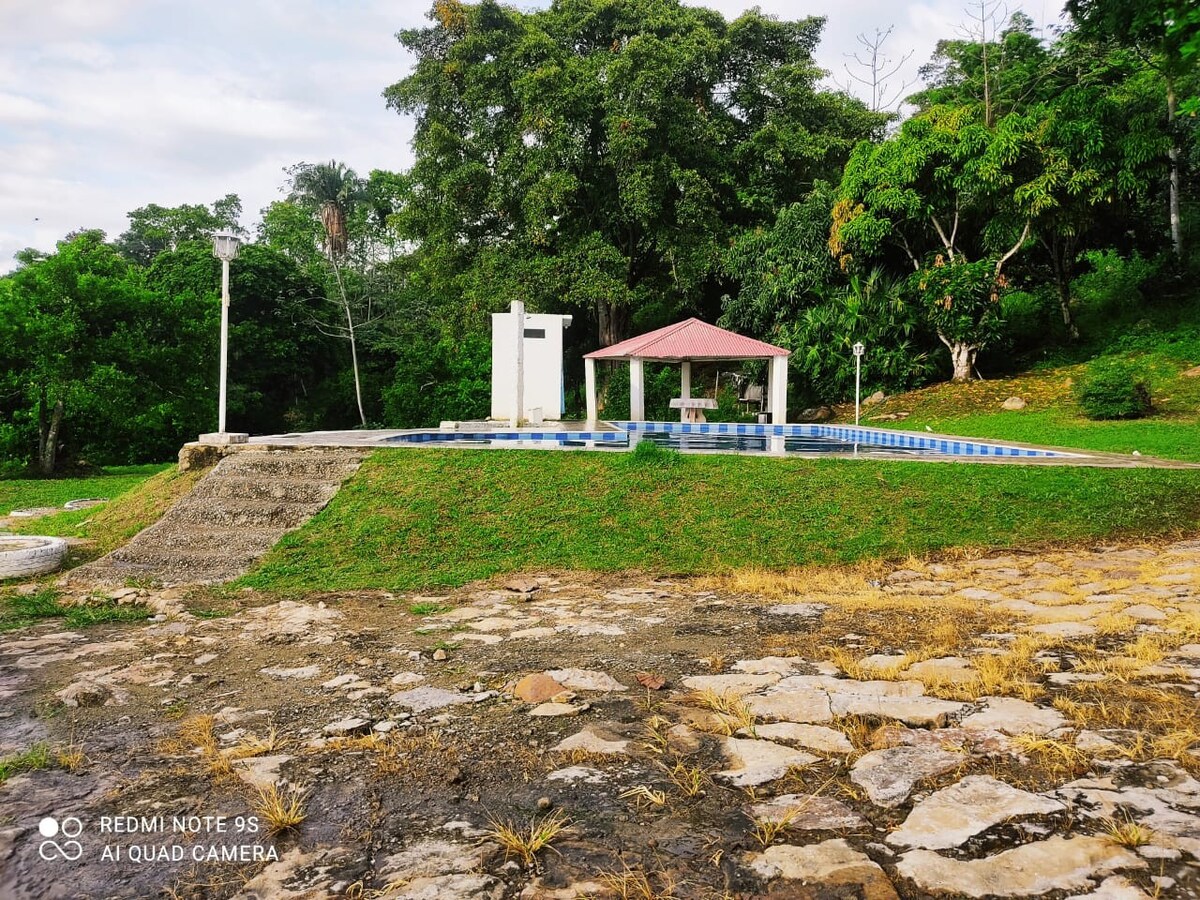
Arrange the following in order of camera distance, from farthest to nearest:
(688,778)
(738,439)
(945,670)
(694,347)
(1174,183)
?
(1174,183) < (694,347) < (738,439) < (945,670) < (688,778)

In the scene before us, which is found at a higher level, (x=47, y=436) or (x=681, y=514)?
(x=47, y=436)

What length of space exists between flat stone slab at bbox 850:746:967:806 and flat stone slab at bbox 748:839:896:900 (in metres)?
0.30

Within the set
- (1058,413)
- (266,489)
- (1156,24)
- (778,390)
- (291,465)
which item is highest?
(1156,24)

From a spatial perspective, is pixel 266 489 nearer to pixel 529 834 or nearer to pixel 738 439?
pixel 529 834

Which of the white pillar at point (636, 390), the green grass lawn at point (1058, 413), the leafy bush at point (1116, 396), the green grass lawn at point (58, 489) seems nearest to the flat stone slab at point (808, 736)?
the green grass lawn at point (1058, 413)

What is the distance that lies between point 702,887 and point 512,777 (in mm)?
792

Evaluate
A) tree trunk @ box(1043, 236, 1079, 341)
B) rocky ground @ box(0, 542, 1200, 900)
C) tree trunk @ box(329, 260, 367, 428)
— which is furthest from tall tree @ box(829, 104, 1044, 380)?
rocky ground @ box(0, 542, 1200, 900)

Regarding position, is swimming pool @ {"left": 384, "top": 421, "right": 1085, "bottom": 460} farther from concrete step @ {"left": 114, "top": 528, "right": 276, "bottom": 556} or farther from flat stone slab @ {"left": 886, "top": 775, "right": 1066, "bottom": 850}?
flat stone slab @ {"left": 886, "top": 775, "right": 1066, "bottom": 850}

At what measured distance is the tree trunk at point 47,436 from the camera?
12656mm

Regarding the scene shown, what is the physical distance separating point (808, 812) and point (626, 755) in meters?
0.64

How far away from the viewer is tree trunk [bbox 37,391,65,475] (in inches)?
498

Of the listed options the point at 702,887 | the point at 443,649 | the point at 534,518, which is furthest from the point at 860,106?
the point at 702,887

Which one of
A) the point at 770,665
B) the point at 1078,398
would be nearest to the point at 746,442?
the point at 1078,398

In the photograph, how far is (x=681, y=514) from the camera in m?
6.79
